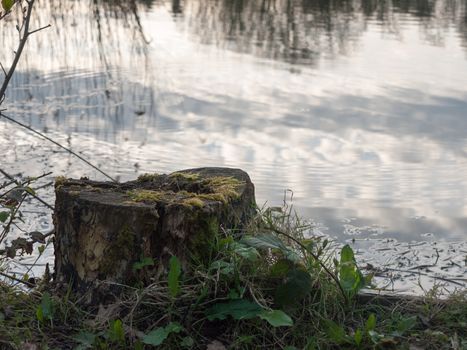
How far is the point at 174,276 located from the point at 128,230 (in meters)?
0.30

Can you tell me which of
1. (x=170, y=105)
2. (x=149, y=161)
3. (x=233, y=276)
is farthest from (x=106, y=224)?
(x=170, y=105)

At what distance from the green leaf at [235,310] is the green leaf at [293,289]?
0.12 m

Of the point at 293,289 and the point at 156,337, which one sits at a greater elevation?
the point at 293,289

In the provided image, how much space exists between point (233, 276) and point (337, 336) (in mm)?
460

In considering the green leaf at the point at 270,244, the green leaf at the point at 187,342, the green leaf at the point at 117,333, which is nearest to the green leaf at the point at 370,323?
the green leaf at the point at 270,244

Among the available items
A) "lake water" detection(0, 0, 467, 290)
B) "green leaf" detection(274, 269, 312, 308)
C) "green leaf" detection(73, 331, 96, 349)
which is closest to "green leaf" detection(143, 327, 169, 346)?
"green leaf" detection(73, 331, 96, 349)

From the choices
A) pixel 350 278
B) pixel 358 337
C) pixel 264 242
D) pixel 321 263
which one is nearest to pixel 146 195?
pixel 264 242

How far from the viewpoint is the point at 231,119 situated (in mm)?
7398

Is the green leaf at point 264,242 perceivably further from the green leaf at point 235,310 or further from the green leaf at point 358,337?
the green leaf at point 358,337

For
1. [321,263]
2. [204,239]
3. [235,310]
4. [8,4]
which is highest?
[8,4]

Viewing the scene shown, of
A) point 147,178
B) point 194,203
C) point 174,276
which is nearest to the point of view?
point 174,276

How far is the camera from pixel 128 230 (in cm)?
335

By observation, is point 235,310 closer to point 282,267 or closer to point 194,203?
point 282,267

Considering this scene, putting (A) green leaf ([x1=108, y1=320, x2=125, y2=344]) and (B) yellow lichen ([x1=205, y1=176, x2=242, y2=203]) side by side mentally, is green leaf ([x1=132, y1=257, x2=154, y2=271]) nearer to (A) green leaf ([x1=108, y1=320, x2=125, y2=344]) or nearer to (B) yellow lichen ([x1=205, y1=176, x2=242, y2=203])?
(A) green leaf ([x1=108, y1=320, x2=125, y2=344])
